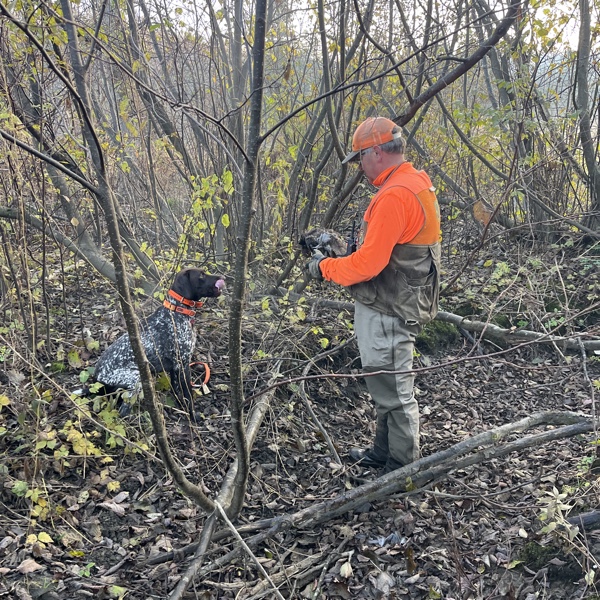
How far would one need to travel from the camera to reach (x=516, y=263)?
711 centimetres

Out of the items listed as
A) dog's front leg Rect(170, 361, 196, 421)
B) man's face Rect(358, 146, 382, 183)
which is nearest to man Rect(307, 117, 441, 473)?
man's face Rect(358, 146, 382, 183)

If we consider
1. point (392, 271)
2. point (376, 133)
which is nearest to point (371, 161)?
point (376, 133)

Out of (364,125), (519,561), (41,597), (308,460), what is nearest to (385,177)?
(364,125)

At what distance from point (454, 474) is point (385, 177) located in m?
2.34

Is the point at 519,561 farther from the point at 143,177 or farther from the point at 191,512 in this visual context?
the point at 143,177

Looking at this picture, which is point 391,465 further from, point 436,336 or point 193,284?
point 436,336

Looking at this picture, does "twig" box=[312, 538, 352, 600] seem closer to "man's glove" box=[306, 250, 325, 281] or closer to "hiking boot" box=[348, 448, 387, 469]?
"hiking boot" box=[348, 448, 387, 469]

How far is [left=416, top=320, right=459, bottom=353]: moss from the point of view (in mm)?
5664

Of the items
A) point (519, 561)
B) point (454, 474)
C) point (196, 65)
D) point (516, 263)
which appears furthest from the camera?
point (516, 263)

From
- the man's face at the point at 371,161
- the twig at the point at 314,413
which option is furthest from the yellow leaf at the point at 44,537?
the man's face at the point at 371,161

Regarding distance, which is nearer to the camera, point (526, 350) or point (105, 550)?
point (105, 550)

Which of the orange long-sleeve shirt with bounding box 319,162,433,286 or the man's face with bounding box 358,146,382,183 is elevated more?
the man's face with bounding box 358,146,382,183

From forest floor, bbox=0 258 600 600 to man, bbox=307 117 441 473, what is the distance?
56 cm

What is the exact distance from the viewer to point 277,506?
3.50 metres
